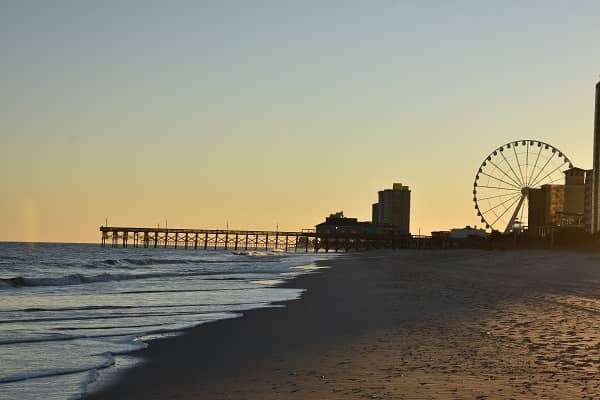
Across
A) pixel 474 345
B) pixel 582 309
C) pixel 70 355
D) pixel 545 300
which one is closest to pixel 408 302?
pixel 545 300

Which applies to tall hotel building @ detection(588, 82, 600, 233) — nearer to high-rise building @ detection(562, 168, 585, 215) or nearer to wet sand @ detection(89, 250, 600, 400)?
high-rise building @ detection(562, 168, 585, 215)

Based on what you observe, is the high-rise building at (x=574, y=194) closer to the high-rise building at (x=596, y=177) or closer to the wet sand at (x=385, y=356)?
the high-rise building at (x=596, y=177)

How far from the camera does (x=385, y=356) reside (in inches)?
348

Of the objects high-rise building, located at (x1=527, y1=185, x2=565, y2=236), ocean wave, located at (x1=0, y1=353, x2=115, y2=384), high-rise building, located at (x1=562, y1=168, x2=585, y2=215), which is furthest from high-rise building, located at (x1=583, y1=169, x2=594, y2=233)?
ocean wave, located at (x1=0, y1=353, x2=115, y2=384)

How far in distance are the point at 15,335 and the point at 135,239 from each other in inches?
6659

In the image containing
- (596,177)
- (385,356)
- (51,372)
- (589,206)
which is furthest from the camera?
(596,177)

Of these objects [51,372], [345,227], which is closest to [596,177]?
[345,227]

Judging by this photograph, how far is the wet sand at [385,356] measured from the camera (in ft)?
22.5

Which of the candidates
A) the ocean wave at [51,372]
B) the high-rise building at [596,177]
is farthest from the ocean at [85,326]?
the high-rise building at [596,177]

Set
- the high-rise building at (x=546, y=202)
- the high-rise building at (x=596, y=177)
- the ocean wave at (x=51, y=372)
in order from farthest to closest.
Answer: the high-rise building at (x=546, y=202) → the high-rise building at (x=596, y=177) → the ocean wave at (x=51, y=372)

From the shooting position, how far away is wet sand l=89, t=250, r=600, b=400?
6855 mm

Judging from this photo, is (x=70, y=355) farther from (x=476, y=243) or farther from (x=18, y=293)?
(x=476, y=243)

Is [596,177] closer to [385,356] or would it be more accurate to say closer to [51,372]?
[385,356]

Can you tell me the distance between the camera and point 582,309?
1418cm
